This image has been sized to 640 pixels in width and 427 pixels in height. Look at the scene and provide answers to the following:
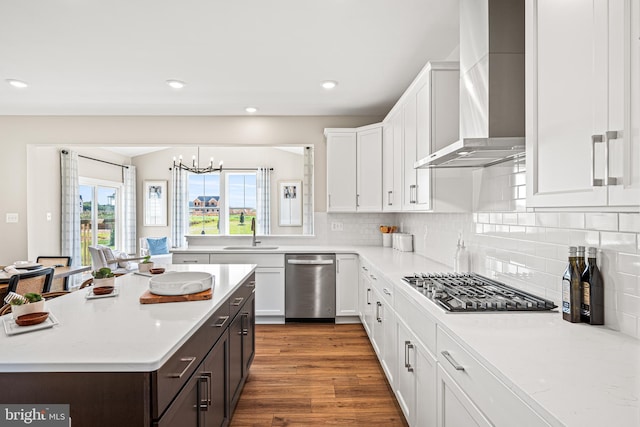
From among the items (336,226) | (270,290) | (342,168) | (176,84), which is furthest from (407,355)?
(176,84)

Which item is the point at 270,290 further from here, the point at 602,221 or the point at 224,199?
the point at 224,199

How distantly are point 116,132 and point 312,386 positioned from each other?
409cm

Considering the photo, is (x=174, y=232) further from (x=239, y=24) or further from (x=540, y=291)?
(x=540, y=291)

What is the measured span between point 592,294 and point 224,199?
7869mm

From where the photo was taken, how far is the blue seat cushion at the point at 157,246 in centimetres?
790

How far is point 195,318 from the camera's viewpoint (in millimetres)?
1589

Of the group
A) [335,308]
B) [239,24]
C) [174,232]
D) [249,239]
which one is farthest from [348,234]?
[174,232]

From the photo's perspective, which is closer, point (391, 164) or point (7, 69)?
point (7, 69)

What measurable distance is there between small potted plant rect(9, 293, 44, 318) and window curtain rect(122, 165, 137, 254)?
24.3 ft

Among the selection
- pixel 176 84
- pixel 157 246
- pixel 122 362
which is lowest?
pixel 157 246

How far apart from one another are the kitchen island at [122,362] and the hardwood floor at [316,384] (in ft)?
2.26

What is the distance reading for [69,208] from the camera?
600 centimetres

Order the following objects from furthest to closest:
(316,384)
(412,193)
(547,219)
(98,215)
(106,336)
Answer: (98,215)
(412,193)
(316,384)
(547,219)
(106,336)
